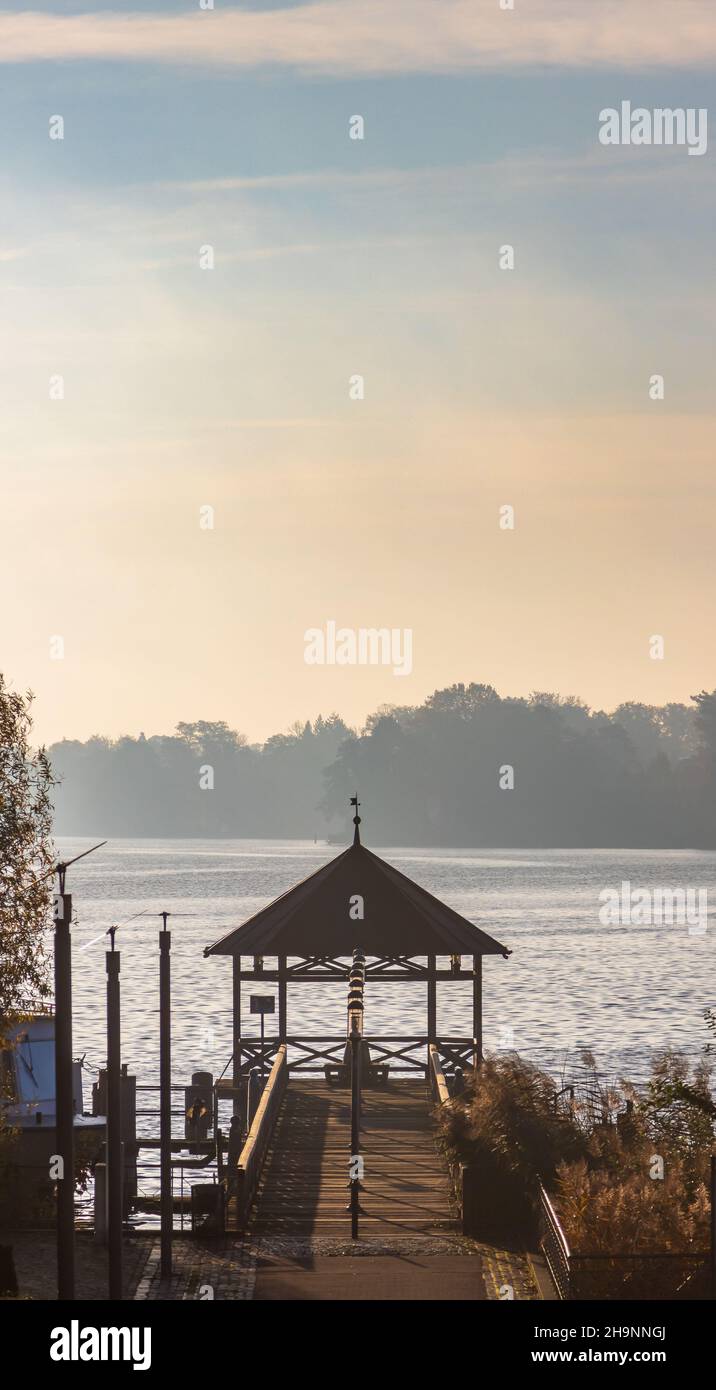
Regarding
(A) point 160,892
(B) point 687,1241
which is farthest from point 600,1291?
(A) point 160,892

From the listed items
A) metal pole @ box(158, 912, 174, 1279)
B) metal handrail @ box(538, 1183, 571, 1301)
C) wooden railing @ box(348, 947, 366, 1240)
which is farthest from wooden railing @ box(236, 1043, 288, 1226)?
metal handrail @ box(538, 1183, 571, 1301)

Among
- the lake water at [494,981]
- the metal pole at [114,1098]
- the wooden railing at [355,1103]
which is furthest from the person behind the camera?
the lake water at [494,981]

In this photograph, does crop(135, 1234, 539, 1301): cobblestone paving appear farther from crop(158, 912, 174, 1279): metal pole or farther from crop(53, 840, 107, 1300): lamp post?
crop(53, 840, 107, 1300): lamp post

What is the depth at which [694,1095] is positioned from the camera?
88.5ft

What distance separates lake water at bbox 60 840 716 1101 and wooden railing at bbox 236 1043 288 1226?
397 centimetres

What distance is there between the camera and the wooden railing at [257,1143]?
24.6 m

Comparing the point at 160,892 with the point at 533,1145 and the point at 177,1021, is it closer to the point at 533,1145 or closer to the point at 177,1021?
the point at 177,1021

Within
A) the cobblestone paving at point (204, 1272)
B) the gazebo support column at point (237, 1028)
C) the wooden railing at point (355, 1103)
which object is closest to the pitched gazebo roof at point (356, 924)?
the gazebo support column at point (237, 1028)

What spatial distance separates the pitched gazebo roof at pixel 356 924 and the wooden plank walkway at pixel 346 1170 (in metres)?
2.94

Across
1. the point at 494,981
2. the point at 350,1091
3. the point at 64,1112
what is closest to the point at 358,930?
the point at 350,1091

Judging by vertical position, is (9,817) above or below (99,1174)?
above

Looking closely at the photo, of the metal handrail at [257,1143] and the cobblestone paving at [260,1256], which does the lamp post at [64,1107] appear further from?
the metal handrail at [257,1143]
